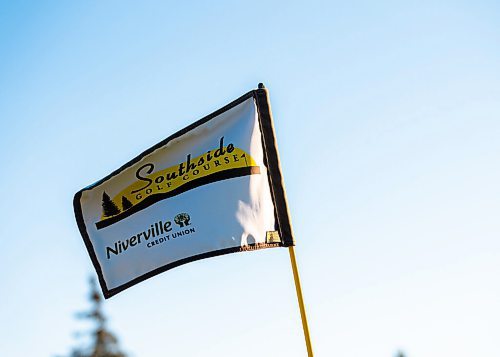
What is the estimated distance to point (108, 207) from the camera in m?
8.88

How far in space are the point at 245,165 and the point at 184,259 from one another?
4.01 ft

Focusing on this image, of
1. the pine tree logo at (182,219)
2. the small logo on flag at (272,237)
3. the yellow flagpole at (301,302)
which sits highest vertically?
the pine tree logo at (182,219)

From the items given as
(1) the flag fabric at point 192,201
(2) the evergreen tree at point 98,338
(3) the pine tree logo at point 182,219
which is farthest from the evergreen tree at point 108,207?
(2) the evergreen tree at point 98,338

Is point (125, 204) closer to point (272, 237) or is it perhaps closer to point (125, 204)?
point (125, 204)

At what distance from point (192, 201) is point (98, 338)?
144 ft

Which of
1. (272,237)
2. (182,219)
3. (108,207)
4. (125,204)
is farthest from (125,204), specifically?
(272,237)

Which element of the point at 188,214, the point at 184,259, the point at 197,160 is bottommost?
the point at 184,259

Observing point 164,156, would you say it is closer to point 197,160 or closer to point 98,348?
point 197,160

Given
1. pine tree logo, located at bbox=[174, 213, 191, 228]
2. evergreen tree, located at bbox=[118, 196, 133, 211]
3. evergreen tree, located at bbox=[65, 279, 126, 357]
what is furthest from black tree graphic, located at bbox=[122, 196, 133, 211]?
evergreen tree, located at bbox=[65, 279, 126, 357]

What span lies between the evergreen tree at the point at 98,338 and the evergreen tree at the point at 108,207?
41561mm

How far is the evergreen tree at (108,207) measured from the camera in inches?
348

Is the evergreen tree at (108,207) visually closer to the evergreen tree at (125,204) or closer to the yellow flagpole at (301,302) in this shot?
the evergreen tree at (125,204)

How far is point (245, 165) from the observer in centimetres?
819

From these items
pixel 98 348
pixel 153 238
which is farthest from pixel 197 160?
pixel 98 348
